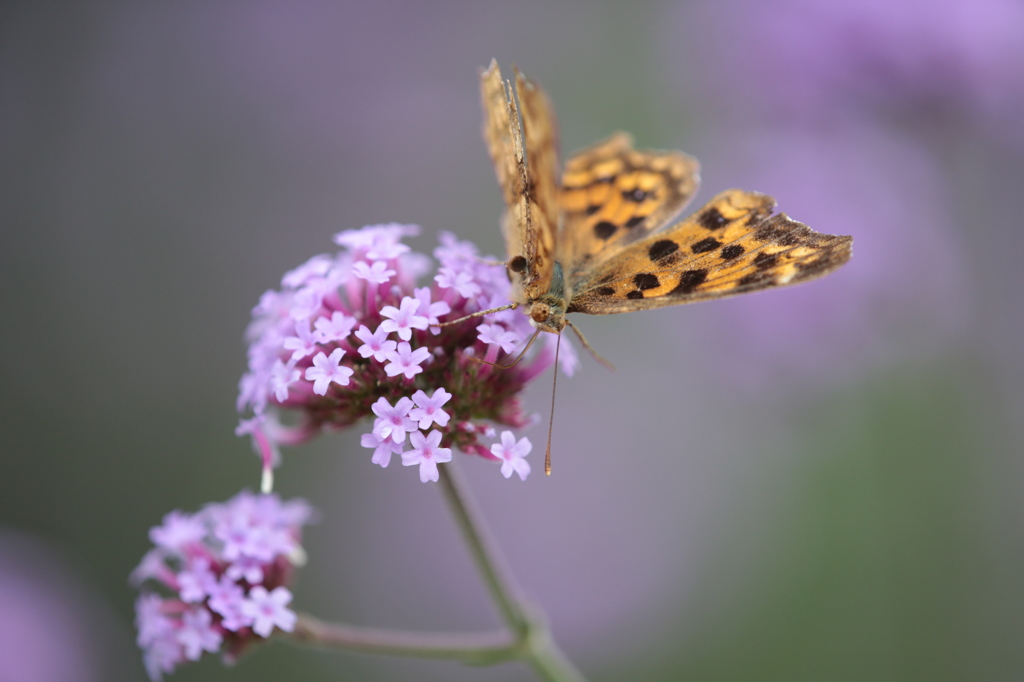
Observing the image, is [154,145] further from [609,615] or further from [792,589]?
[792,589]

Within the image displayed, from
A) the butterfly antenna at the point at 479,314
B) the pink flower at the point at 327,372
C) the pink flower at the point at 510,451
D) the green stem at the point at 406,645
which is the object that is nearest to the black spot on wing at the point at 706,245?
the butterfly antenna at the point at 479,314

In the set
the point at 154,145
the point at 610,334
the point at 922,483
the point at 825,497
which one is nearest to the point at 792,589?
the point at 825,497

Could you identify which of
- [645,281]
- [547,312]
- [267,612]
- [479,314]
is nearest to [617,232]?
[645,281]

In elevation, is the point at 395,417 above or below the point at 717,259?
below

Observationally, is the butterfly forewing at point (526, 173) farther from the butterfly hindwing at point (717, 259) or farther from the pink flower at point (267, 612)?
the pink flower at point (267, 612)

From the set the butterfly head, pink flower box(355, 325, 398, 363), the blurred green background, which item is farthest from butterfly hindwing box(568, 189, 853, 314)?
the blurred green background

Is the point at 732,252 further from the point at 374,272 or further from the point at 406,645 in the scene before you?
the point at 406,645

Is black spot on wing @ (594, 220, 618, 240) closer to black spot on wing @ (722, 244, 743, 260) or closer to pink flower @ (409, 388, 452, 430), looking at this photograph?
black spot on wing @ (722, 244, 743, 260)
